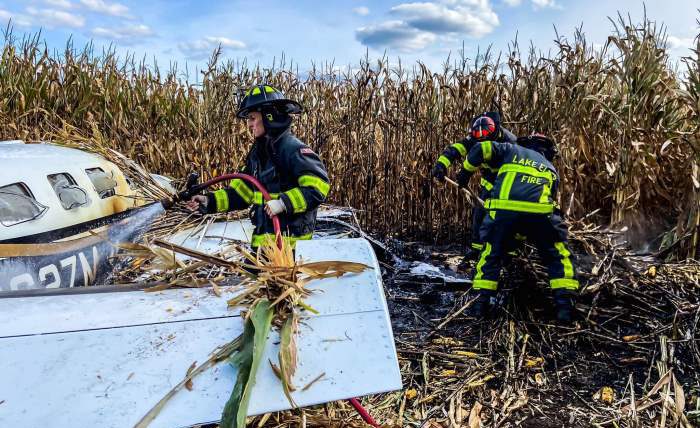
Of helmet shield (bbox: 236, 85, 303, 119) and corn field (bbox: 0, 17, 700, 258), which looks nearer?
helmet shield (bbox: 236, 85, 303, 119)

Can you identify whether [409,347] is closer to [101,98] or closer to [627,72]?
[627,72]

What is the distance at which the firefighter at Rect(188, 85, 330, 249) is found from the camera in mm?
3160

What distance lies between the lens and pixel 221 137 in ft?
21.9

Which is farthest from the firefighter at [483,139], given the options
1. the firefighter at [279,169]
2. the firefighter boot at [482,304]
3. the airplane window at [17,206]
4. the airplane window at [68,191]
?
the airplane window at [17,206]

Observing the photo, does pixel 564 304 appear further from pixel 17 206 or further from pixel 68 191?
pixel 17 206

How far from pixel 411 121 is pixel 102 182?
425 centimetres

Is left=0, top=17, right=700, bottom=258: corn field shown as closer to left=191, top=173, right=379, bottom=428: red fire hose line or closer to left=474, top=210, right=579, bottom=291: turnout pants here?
left=474, top=210, right=579, bottom=291: turnout pants

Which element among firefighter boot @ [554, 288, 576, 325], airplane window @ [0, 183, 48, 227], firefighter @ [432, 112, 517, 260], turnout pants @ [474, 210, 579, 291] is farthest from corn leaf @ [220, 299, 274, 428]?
firefighter @ [432, 112, 517, 260]

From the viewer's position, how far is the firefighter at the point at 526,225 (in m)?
4.38

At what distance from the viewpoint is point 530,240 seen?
4672 millimetres

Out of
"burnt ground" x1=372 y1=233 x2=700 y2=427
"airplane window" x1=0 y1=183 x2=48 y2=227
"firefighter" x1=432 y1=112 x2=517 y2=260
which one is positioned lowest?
"burnt ground" x1=372 y1=233 x2=700 y2=427

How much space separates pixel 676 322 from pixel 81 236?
4.34 meters

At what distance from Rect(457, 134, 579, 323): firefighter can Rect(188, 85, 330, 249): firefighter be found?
1912 mm

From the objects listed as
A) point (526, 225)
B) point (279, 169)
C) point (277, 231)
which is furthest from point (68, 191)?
point (526, 225)
